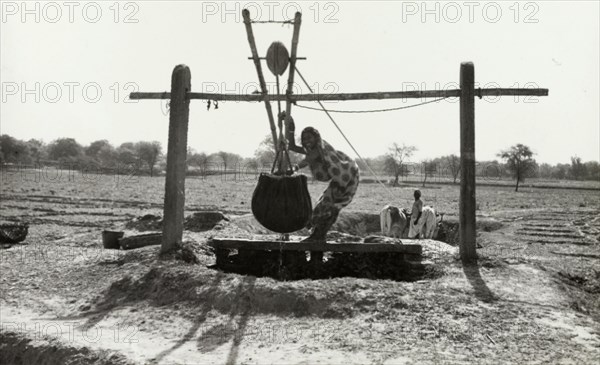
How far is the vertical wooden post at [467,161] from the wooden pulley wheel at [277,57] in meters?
2.39

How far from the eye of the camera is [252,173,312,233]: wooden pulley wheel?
250 inches

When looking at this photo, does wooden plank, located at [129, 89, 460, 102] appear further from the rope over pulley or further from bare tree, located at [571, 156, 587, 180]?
bare tree, located at [571, 156, 587, 180]

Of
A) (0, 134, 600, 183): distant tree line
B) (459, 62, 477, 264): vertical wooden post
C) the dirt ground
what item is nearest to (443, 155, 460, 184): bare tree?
(0, 134, 600, 183): distant tree line

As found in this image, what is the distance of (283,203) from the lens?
634 cm

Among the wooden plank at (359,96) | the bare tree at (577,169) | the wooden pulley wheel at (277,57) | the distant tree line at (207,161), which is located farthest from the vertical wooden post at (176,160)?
the bare tree at (577,169)

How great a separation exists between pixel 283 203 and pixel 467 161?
2631 millimetres

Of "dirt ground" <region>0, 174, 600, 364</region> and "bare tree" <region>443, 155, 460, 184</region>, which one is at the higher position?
"bare tree" <region>443, 155, 460, 184</region>

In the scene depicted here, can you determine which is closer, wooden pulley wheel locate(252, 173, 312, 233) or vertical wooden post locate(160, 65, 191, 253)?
wooden pulley wheel locate(252, 173, 312, 233)

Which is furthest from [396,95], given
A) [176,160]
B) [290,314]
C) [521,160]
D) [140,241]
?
[521,160]

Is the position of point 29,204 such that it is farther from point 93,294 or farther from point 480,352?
point 480,352

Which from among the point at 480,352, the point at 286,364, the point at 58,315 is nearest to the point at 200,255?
the point at 58,315

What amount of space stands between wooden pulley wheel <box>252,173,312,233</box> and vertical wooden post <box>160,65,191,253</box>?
1.67m

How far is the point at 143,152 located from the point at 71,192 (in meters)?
53.5

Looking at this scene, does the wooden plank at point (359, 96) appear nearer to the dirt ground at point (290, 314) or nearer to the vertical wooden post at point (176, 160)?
the vertical wooden post at point (176, 160)
